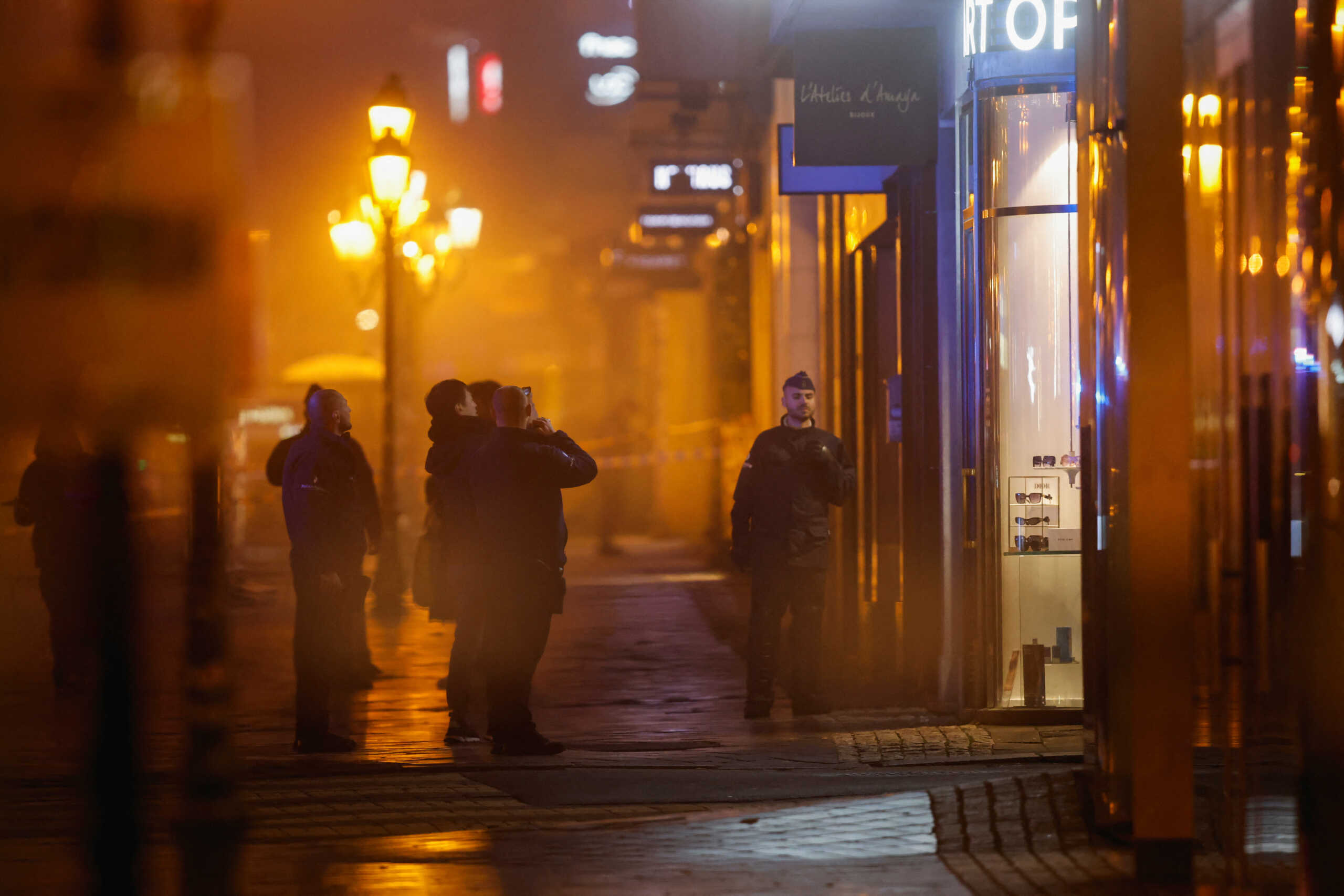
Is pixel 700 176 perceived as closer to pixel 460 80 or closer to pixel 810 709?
pixel 810 709

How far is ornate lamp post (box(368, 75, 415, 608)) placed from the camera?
51.0 feet

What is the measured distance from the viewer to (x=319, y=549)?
934 cm

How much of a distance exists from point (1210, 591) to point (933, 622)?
4.92 metres

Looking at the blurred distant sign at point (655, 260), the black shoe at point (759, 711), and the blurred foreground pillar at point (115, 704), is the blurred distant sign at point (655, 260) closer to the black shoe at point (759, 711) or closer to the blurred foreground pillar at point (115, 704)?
the black shoe at point (759, 711)

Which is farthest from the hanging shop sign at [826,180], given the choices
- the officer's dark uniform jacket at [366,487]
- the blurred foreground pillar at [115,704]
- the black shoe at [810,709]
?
the blurred foreground pillar at [115,704]

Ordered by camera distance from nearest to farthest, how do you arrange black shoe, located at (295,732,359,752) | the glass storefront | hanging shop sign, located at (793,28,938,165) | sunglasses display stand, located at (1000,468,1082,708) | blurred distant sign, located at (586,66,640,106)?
1. black shoe, located at (295,732,359,752)
2. the glass storefront
3. sunglasses display stand, located at (1000,468,1082,708)
4. hanging shop sign, located at (793,28,938,165)
5. blurred distant sign, located at (586,66,640,106)

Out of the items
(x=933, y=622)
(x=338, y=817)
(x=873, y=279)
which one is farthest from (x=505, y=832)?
(x=873, y=279)

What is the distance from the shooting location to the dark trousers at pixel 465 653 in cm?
942

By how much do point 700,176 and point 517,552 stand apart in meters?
16.2

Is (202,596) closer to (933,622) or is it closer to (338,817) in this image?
(338,817)

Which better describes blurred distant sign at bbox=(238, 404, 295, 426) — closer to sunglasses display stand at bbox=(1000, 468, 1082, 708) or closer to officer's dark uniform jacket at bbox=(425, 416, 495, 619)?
officer's dark uniform jacket at bbox=(425, 416, 495, 619)

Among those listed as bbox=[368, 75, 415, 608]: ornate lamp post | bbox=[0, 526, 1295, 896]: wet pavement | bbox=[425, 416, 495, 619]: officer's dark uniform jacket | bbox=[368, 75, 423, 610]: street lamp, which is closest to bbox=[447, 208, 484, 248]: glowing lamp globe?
bbox=[368, 75, 423, 610]: street lamp

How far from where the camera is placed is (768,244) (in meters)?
21.3

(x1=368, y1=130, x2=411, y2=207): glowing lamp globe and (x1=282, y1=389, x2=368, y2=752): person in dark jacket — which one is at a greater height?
(x1=368, y1=130, x2=411, y2=207): glowing lamp globe
